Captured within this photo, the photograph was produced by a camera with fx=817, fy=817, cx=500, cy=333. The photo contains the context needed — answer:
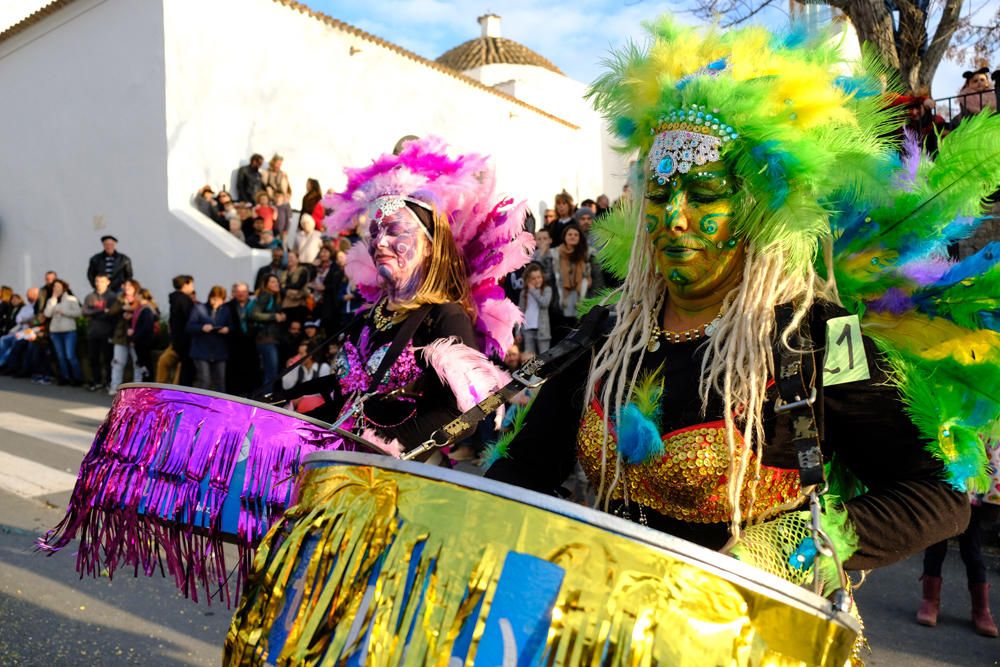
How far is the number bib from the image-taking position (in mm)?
1539

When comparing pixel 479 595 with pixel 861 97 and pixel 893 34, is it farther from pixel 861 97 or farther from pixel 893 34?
pixel 893 34

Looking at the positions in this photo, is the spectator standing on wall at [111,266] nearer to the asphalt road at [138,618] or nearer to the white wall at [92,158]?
the white wall at [92,158]

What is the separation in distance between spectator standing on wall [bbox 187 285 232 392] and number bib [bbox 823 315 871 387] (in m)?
9.62

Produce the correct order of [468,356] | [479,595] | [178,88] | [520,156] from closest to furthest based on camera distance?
[479,595] → [468,356] → [178,88] → [520,156]

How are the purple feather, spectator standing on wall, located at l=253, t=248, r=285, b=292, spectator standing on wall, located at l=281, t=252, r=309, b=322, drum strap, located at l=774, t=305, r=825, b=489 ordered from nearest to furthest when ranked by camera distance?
drum strap, located at l=774, t=305, r=825, b=489, the purple feather, spectator standing on wall, located at l=281, t=252, r=309, b=322, spectator standing on wall, located at l=253, t=248, r=285, b=292

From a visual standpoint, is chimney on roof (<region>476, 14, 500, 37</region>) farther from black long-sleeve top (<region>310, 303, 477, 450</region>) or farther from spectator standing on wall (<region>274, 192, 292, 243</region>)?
black long-sleeve top (<region>310, 303, 477, 450</region>)

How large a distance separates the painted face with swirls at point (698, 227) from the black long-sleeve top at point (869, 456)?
170 millimetres

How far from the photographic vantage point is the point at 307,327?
9.89m

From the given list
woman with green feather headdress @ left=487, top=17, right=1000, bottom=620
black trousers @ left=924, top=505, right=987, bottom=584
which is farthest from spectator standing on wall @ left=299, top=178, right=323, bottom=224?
woman with green feather headdress @ left=487, top=17, right=1000, bottom=620

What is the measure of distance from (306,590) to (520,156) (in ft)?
67.9

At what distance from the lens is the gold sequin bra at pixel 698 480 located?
5.25 feet

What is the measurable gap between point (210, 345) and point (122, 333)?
248 centimetres

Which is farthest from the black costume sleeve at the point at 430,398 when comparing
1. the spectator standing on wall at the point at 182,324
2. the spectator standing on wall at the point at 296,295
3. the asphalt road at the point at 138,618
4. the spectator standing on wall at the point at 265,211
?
the spectator standing on wall at the point at 265,211

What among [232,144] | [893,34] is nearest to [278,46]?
[232,144]
